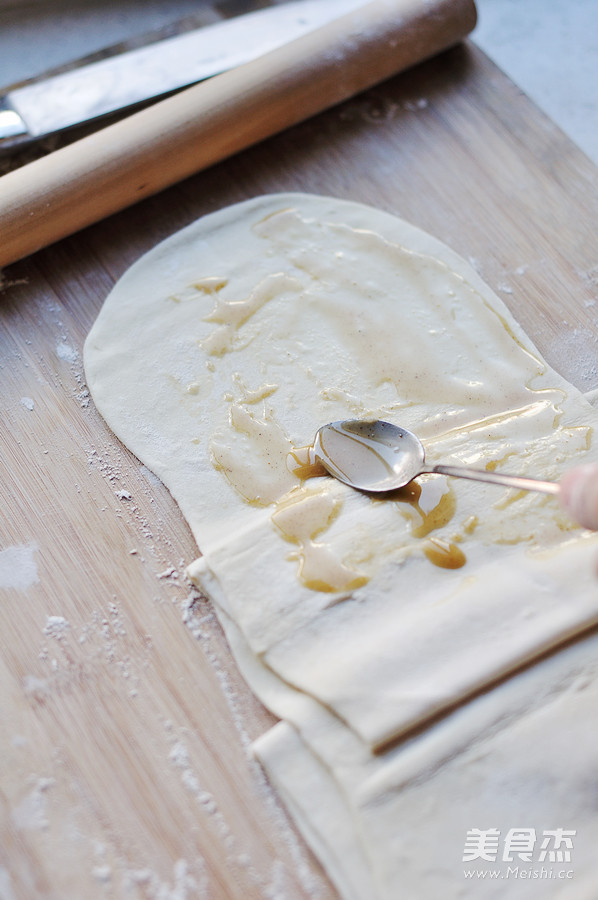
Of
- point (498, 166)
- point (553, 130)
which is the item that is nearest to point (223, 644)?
point (498, 166)

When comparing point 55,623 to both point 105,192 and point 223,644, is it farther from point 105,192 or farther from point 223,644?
point 105,192

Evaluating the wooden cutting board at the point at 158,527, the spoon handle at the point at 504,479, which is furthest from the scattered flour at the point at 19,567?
the spoon handle at the point at 504,479

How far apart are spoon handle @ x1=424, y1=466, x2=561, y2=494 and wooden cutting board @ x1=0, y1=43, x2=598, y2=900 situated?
370 millimetres

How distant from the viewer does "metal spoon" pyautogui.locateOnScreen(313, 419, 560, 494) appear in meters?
0.93

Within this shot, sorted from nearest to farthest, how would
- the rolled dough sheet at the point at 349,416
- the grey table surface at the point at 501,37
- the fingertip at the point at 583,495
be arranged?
1. the fingertip at the point at 583,495
2. the rolled dough sheet at the point at 349,416
3. the grey table surface at the point at 501,37

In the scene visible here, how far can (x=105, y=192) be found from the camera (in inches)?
47.0

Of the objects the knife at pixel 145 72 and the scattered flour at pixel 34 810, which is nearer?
the scattered flour at pixel 34 810

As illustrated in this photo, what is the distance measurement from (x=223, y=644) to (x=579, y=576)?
47 centimetres

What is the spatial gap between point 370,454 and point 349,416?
0.29ft

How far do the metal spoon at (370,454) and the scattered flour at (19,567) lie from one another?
436 mm

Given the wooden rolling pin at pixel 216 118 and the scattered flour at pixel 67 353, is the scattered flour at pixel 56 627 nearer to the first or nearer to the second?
the scattered flour at pixel 67 353

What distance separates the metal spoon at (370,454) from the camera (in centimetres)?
93

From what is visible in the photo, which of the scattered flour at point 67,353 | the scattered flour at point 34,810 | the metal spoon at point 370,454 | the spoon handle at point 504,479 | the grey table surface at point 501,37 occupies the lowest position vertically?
the scattered flour at point 34,810

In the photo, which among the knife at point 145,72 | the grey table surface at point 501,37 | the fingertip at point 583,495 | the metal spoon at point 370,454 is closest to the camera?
the fingertip at point 583,495
